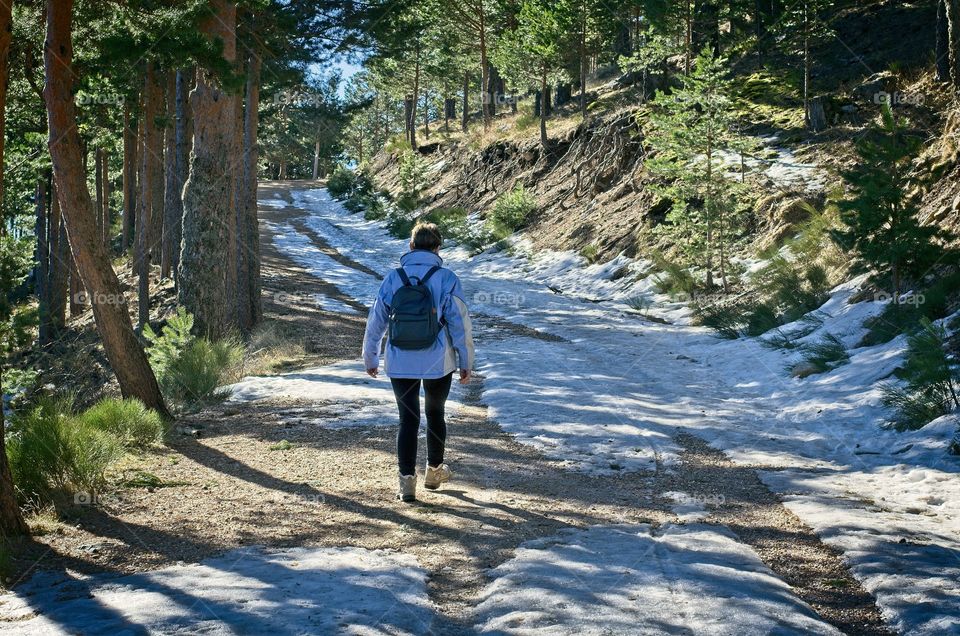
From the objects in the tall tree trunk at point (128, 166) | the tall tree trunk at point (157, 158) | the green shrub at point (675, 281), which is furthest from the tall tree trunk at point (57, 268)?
the green shrub at point (675, 281)

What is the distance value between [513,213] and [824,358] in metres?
20.6

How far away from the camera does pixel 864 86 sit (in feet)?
78.5

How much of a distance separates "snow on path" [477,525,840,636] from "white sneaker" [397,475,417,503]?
1292mm

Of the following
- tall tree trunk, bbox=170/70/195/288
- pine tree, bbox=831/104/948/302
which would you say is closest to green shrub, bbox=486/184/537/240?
tall tree trunk, bbox=170/70/195/288

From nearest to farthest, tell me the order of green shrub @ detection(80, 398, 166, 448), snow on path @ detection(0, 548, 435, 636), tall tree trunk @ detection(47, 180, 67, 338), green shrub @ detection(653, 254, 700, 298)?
snow on path @ detection(0, 548, 435, 636) < green shrub @ detection(80, 398, 166, 448) < green shrub @ detection(653, 254, 700, 298) < tall tree trunk @ detection(47, 180, 67, 338)

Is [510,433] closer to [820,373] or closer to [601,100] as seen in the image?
[820,373]

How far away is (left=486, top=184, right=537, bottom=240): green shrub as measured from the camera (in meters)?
30.6

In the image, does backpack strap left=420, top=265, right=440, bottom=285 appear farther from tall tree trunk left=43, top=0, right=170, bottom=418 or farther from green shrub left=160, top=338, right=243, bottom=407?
green shrub left=160, top=338, right=243, bottom=407

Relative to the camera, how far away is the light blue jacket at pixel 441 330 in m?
6.30

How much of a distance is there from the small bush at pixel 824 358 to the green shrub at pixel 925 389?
6.60 feet

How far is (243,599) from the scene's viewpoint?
443 cm

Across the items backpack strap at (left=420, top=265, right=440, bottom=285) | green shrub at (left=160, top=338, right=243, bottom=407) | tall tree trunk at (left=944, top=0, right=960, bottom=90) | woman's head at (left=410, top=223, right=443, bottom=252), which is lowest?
green shrub at (left=160, top=338, right=243, bottom=407)

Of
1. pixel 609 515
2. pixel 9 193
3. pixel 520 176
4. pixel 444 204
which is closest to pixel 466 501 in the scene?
pixel 609 515

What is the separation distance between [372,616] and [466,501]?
2.31 meters
